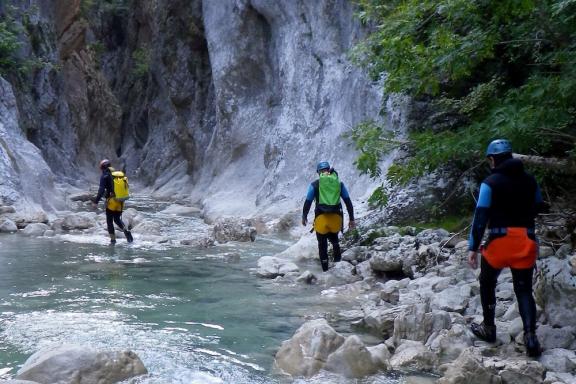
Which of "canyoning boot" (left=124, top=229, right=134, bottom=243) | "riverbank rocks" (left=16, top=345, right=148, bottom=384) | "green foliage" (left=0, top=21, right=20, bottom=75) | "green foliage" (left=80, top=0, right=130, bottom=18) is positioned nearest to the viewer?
"riverbank rocks" (left=16, top=345, right=148, bottom=384)

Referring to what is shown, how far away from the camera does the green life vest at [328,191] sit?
9789 mm

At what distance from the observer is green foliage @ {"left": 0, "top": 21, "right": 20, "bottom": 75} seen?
25.2 metres

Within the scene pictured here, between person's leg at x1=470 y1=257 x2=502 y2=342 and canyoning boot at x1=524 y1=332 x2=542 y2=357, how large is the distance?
1.48ft

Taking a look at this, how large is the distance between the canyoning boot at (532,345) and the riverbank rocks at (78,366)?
293 centimetres

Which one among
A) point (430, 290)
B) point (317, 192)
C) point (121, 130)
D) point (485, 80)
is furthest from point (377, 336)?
point (121, 130)

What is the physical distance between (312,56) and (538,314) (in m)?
15.1

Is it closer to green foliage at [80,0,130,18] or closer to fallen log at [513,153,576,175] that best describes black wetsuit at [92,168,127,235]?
fallen log at [513,153,576,175]

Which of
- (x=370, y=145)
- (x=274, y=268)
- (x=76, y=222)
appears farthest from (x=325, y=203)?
(x=76, y=222)

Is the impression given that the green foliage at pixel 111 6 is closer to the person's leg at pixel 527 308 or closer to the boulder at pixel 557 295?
the boulder at pixel 557 295

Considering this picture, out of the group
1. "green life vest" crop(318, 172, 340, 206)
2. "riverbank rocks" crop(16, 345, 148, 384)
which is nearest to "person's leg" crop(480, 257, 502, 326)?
"riverbank rocks" crop(16, 345, 148, 384)

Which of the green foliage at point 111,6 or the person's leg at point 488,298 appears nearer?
the person's leg at point 488,298

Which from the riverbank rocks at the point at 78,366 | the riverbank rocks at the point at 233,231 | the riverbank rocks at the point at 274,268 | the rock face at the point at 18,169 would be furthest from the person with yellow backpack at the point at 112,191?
the riverbank rocks at the point at 78,366

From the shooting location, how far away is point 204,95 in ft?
112

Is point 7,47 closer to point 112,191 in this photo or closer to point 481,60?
point 112,191
